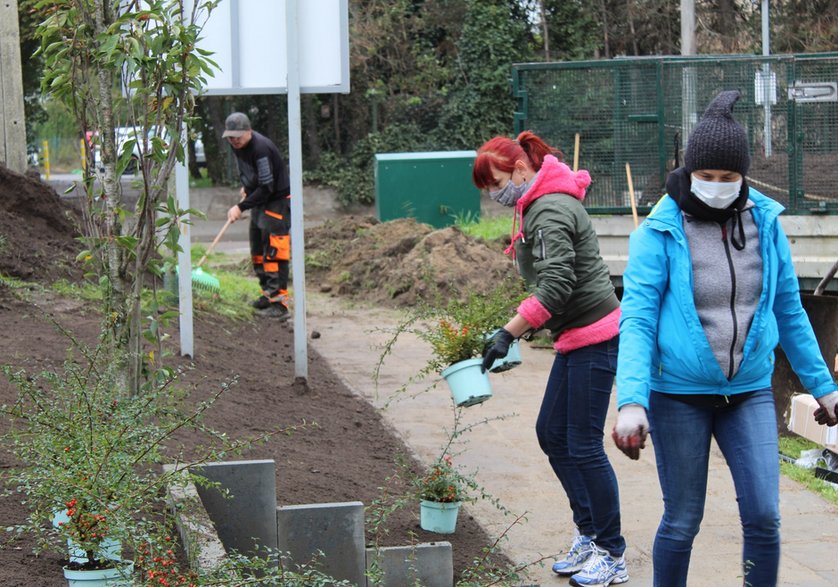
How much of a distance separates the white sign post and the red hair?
307 cm

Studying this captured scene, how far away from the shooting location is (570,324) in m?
4.86

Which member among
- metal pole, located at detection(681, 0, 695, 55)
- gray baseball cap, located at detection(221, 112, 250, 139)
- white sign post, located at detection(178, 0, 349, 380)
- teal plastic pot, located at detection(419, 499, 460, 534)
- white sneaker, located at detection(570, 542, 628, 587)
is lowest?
white sneaker, located at detection(570, 542, 628, 587)

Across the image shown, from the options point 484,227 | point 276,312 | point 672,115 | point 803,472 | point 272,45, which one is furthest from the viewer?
point 484,227

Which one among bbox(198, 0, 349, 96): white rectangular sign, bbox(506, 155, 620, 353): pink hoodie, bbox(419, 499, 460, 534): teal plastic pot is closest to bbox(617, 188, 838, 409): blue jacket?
bbox(506, 155, 620, 353): pink hoodie

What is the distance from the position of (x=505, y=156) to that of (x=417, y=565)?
1.67 meters

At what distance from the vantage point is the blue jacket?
3.79 meters

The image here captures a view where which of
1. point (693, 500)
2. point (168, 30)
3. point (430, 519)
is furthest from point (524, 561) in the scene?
point (168, 30)

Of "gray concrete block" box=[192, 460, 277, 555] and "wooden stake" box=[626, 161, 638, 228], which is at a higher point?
"wooden stake" box=[626, 161, 638, 228]

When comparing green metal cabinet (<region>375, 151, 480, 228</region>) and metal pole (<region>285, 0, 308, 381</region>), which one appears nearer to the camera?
metal pole (<region>285, 0, 308, 381</region>)

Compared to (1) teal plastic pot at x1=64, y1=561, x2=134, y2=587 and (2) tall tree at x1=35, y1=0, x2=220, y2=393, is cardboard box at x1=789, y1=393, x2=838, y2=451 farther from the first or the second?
(1) teal plastic pot at x1=64, y1=561, x2=134, y2=587

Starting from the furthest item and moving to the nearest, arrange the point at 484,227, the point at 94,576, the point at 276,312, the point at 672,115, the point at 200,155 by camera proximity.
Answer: the point at 200,155
the point at 484,227
the point at 276,312
the point at 672,115
the point at 94,576

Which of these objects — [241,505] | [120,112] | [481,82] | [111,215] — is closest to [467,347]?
[241,505]

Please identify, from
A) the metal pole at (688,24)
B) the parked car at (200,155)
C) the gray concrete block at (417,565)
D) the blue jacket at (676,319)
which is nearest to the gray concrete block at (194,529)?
the gray concrete block at (417,565)

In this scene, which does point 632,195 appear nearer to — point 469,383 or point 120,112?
point 469,383
